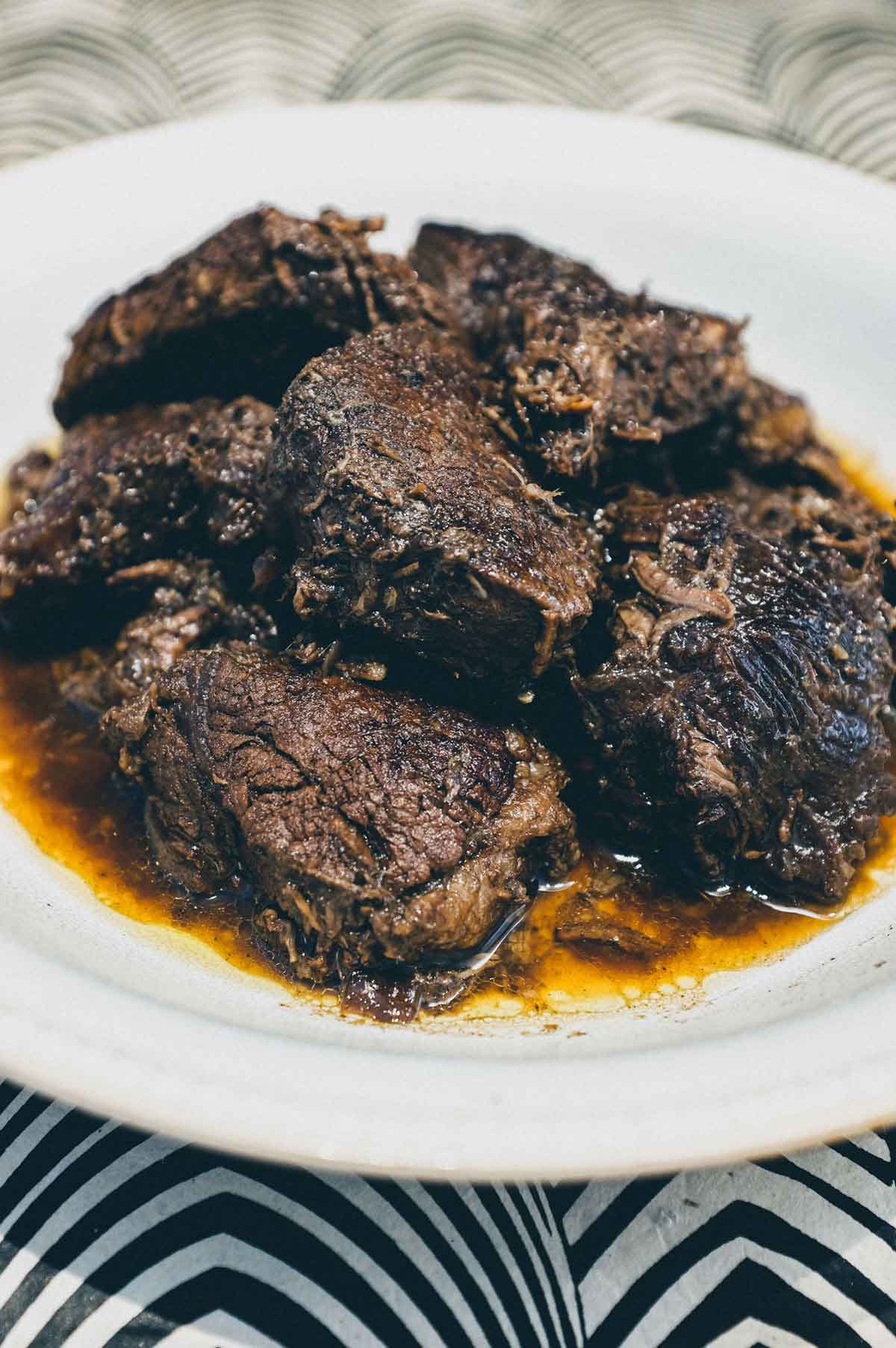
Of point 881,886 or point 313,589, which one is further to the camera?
point 881,886

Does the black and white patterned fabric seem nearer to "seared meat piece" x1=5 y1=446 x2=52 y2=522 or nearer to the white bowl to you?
the white bowl

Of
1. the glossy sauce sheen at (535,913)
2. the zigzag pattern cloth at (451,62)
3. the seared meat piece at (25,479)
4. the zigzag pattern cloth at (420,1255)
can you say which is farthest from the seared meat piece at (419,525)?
the zigzag pattern cloth at (451,62)

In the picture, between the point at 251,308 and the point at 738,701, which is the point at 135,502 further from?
the point at 738,701

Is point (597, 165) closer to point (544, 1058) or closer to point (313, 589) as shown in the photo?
point (313, 589)

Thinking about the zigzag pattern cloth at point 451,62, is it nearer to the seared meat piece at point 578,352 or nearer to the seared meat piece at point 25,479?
the seared meat piece at point 25,479

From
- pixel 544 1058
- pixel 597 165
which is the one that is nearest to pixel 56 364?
pixel 597 165
